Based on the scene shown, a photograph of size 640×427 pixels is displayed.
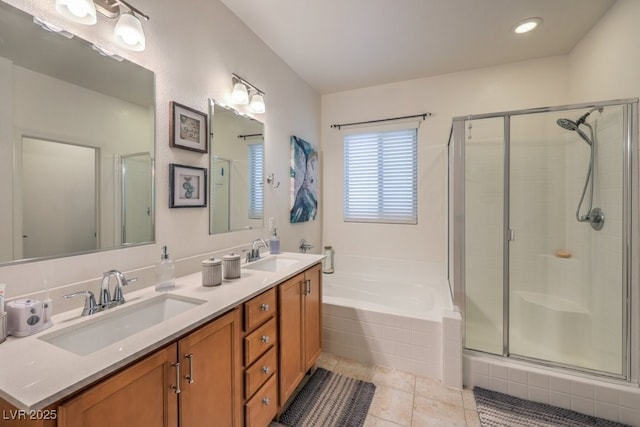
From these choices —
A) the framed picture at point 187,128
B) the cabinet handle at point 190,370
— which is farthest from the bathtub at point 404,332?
the framed picture at point 187,128

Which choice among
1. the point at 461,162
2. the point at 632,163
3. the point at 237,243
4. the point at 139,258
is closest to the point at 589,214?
the point at 632,163

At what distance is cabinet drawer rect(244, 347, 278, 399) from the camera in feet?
4.04

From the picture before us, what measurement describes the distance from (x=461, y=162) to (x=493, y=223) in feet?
1.84

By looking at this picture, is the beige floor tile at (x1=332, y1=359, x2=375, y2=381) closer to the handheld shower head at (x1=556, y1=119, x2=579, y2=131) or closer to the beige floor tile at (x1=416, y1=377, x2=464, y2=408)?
the beige floor tile at (x1=416, y1=377, x2=464, y2=408)

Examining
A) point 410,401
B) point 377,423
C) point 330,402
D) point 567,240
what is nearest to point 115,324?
point 330,402

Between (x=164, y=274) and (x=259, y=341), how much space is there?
1.86ft

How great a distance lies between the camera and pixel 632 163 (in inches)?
67.1

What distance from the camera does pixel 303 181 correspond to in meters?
2.92

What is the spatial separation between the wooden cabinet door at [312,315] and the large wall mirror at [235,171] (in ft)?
2.14

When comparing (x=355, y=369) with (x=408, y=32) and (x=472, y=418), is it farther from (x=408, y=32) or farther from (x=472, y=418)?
(x=408, y=32)

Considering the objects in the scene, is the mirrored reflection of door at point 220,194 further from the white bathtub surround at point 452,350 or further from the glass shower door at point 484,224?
the glass shower door at point 484,224

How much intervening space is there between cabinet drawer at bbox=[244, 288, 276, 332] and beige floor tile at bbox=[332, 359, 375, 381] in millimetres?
1016

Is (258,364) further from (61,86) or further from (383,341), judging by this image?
(61,86)

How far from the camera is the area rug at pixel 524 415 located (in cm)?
158
